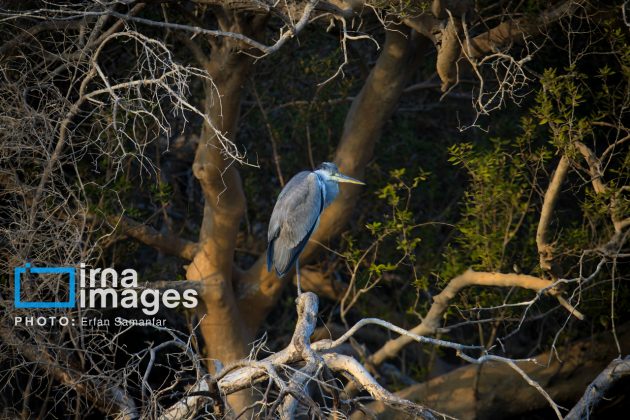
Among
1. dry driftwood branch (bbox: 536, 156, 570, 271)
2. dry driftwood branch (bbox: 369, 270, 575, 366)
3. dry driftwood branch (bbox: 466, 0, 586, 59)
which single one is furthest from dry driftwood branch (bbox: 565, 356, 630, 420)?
dry driftwood branch (bbox: 466, 0, 586, 59)

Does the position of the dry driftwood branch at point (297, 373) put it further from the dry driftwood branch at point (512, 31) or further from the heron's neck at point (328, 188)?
the dry driftwood branch at point (512, 31)

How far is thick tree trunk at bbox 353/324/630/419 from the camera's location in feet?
22.5

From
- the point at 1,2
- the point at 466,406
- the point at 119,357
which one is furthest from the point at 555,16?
the point at 119,357

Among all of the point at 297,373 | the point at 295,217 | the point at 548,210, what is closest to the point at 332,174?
the point at 295,217

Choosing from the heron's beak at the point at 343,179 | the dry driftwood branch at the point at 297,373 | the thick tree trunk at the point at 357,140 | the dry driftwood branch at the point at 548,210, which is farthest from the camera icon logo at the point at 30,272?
the dry driftwood branch at the point at 548,210

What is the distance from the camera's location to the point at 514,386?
6.86 m

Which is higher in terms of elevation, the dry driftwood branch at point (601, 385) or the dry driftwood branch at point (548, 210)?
the dry driftwood branch at point (548, 210)

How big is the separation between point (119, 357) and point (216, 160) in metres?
2.55

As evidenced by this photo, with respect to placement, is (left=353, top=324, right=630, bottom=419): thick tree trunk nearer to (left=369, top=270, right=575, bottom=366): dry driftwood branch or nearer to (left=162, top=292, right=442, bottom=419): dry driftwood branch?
(left=369, top=270, right=575, bottom=366): dry driftwood branch

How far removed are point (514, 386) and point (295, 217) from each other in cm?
218

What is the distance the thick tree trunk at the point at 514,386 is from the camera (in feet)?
22.5

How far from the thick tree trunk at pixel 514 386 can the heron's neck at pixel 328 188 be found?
5.34 feet

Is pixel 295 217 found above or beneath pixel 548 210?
above

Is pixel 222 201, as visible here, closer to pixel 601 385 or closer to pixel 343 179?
pixel 343 179
